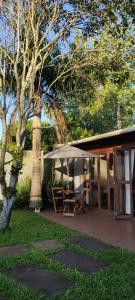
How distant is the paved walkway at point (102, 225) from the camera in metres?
7.52

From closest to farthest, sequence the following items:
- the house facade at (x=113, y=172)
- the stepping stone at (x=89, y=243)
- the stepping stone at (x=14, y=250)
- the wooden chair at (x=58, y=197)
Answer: the stepping stone at (x=14, y=250)
the stepping stone at (x=89, y=243)
the house facade at (x=113, y=172)
the wooden chair at (x=58, y=197)

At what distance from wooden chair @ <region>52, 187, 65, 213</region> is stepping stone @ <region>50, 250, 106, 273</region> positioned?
583 centimetres

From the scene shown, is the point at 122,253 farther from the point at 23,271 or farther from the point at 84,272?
the point at 23,271

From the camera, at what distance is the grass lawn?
4367 millimetres

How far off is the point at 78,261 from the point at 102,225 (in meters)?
3.55

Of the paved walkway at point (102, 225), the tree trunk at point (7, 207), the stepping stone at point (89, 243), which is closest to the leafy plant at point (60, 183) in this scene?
the paved walkway at point (102, 225)

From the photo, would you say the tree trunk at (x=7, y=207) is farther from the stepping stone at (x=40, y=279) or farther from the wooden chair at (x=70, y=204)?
the wooden chair at (x=70, y=204)

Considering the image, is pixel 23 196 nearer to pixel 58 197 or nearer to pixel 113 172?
pixel 58 197

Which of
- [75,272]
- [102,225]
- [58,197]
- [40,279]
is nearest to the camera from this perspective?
[40,279]

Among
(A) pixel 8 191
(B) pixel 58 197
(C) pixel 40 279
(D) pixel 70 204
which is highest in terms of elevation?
(A) pixel 8 191

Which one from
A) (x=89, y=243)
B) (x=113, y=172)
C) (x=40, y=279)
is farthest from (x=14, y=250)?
(x=113, y=172)

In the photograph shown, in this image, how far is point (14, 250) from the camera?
21.6 feet

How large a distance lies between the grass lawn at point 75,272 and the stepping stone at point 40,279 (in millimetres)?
124

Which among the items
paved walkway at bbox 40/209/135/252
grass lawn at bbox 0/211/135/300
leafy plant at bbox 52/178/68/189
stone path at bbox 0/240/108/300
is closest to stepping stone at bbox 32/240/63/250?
stone path at bbox 0/240/108/300
